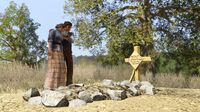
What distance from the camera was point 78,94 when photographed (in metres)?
11.2

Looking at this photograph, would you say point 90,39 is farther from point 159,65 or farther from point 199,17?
point 159,65

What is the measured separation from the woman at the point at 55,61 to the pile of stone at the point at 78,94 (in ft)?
1.63

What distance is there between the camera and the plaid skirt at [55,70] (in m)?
12.3

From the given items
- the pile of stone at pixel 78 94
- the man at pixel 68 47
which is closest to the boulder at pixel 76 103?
the pile of stone at pixel 78 94

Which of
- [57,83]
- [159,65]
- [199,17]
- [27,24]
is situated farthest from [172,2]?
[159,65]

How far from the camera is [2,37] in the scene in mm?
37375

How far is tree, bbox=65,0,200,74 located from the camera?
73.6ft

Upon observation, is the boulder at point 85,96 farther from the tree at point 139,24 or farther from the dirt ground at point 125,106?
the tree at point 139,24

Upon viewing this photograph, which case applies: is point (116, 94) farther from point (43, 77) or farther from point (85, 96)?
point (43, 77)

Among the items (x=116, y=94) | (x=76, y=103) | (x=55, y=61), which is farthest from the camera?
(x=55, y=61)

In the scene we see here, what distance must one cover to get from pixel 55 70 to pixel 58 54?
1.34ft

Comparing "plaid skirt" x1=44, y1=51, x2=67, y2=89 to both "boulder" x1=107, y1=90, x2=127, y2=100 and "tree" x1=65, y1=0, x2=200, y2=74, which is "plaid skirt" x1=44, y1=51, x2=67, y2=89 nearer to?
"boulder" x1=107, y1=90, x2=127, y2=100

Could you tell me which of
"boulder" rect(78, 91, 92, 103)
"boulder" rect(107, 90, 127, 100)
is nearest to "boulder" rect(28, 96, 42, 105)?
"boulder" rect(78, 91, 92, 103)

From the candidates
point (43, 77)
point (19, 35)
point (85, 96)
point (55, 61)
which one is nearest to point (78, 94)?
point (85, 96)
